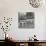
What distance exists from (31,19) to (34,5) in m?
0.49

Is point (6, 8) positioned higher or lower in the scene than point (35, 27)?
higher

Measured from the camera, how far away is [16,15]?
429 cm

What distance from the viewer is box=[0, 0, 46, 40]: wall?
14.0 ft

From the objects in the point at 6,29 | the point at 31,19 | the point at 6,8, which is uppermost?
the point at 6,8

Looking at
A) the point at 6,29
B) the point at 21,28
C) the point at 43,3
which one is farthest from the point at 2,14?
the point at 43,3

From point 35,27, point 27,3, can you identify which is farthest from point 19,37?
point 27,3

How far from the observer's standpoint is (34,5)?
170 inches

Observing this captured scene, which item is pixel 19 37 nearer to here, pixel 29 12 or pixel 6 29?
pixel 6 29

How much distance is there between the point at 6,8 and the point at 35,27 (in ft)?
3.81

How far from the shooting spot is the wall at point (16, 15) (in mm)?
4266

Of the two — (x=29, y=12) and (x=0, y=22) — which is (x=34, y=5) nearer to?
(x=29, y=12)

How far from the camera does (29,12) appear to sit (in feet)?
14.2

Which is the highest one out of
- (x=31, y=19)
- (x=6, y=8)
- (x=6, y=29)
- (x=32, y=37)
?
(x=6, y=8)

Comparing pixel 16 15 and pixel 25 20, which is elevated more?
pixel 16 15
